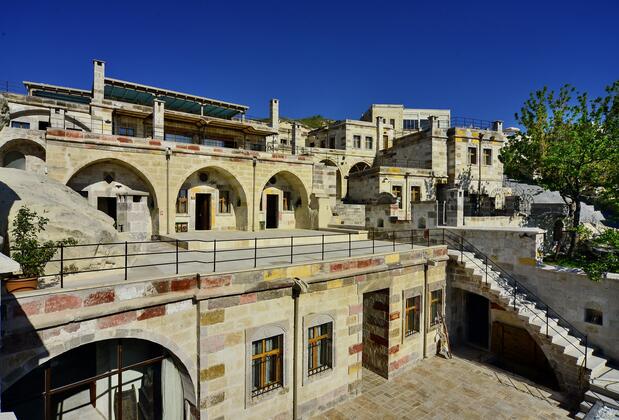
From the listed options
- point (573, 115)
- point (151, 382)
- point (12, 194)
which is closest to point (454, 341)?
point (151, 382)

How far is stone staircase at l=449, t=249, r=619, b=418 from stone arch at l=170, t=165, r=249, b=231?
11.6 m

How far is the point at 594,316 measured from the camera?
10844 millimetres

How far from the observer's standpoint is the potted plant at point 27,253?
561cm

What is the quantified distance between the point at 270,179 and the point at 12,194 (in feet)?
46.8

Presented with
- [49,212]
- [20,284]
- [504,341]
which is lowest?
[504,341]

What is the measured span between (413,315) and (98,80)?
23642mm

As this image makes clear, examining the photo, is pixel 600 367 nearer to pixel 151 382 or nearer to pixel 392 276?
pixel 392 276

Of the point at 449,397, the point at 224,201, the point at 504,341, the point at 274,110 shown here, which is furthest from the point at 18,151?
the point at 504,341

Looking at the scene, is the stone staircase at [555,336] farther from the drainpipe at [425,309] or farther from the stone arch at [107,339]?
the stone arch at [107,339]

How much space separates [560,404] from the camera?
9672mm

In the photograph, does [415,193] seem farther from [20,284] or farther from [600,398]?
[20,284]

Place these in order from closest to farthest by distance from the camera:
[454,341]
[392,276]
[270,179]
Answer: [392,276]
[454,341]
[270,179]

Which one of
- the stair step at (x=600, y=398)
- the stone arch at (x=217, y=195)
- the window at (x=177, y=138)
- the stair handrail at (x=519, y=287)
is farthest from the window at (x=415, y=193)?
the stair step at (x=600, y=398)

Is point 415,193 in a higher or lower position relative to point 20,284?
higher
